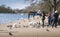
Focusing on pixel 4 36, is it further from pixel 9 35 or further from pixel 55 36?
pixel 55 36

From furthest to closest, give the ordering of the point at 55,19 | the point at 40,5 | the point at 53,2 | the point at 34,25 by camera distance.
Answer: the point at 40,5
the point at 53,2
the point at 34,25
the point at 55,19

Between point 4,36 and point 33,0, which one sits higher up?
point 33,0

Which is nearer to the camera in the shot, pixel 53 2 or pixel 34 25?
pixel 34 25

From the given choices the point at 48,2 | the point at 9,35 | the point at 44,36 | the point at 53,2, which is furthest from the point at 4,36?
the point at 48,2

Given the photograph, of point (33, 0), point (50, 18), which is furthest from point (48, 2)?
point (50, 18)

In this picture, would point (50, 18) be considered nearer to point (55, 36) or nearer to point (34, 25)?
point (34, 25)

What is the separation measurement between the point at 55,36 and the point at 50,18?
7.63m

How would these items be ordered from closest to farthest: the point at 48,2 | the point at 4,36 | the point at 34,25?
the point at 4,36
the point at 34,25
the point at 48,2

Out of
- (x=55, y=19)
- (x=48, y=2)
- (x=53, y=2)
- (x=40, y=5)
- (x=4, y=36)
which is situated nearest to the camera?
(x=4, y=36)

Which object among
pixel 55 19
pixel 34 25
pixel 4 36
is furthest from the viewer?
pixel 34 25

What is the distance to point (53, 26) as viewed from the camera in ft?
71.9

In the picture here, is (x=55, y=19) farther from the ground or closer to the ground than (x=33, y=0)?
closer to the ground

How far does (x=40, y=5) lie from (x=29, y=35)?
58.1 feet

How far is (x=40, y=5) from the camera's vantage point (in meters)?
33.0
